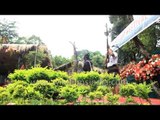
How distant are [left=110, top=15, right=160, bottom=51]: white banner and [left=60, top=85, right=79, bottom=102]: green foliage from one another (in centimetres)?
106

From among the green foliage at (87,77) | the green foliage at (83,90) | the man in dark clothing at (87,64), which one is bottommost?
the green foliage at (83,90)

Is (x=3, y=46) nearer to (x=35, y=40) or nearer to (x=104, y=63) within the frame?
(x=35, y=40)

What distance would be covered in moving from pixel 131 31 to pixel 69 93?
1.52 metres

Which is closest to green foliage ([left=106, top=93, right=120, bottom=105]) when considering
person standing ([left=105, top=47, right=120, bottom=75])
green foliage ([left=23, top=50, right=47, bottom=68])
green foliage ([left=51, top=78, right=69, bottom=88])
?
person standing ([left=105, top=47, right=120, bottom=75])

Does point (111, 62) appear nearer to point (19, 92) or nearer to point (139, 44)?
point (139, 44)

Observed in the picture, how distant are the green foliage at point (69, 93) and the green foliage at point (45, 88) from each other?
17cm

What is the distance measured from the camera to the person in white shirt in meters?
5.84

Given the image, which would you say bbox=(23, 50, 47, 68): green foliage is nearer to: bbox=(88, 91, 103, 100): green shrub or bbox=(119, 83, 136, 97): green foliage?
bbox=(88, 91, 103, 100): green shrub

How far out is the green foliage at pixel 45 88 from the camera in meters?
5.56

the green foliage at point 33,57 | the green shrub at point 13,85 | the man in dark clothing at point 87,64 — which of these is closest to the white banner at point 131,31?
the man in dark clothing at point 87,64

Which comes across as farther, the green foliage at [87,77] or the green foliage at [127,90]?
the green foliage at [87,77]

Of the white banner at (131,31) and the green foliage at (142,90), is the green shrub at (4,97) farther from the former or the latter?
the green foliage at (142,90)

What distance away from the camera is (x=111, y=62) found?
589 cm

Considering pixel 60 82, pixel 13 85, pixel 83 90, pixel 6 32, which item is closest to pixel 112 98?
pixel 83 90
